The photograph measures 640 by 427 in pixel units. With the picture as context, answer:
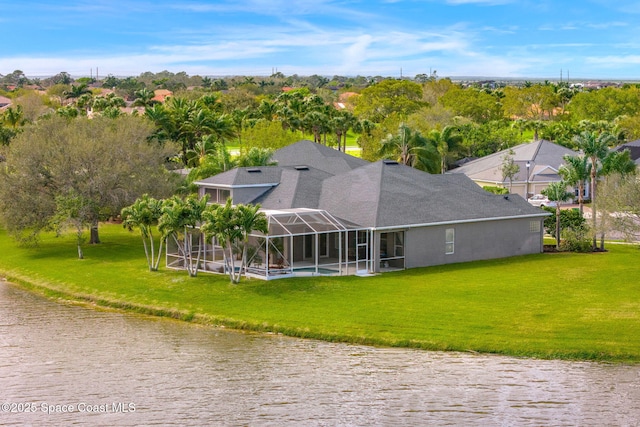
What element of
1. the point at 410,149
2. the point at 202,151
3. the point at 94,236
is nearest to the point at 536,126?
the point at 410,149

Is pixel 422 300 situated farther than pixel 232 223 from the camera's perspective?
No

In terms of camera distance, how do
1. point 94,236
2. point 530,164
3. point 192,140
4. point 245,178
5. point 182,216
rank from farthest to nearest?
point 530,164 < point 192,140 < point 94,236 < point 245,178 < point 182,216

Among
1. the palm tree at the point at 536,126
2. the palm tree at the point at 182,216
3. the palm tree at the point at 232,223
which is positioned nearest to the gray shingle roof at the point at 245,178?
the palm tree at the point at 182,216

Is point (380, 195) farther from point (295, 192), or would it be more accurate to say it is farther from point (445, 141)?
point (445, 141)

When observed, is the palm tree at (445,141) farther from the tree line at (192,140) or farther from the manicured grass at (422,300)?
the manicured grass at (422,300)

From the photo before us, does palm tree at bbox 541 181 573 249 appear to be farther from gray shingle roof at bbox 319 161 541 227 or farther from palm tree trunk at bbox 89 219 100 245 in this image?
palm tree trunk at bbox 89 219 100 245

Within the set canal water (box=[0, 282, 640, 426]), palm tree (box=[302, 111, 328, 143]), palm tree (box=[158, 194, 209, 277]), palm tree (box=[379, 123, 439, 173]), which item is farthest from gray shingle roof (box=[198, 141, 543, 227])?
palm tree (box=[302, 111, 328, 143])

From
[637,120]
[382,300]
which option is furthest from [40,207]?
[637,120]
